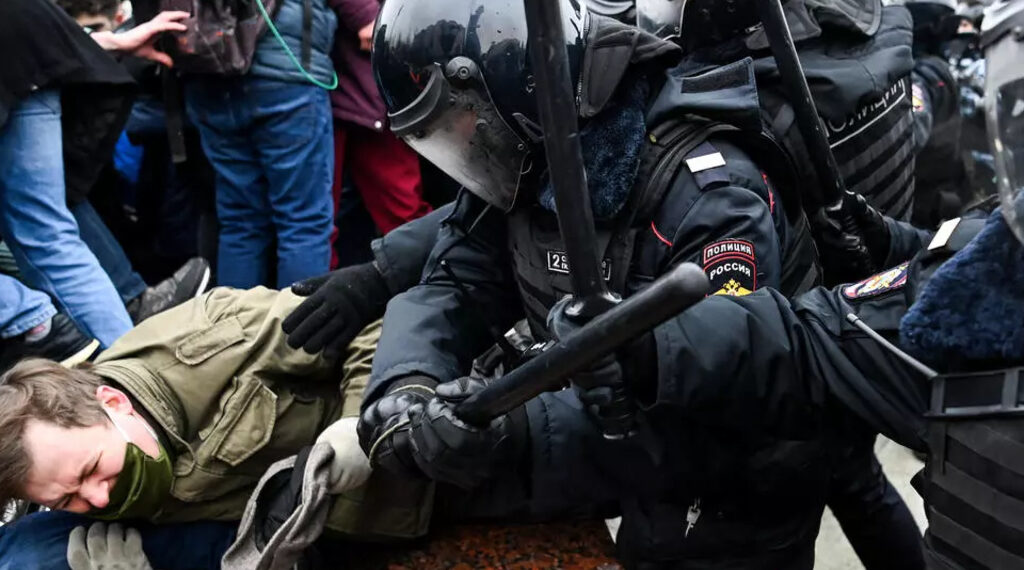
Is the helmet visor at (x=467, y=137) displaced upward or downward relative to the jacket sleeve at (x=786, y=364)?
upward

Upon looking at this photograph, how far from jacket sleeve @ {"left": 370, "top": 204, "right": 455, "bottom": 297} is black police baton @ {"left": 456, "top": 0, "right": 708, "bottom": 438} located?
1.15m

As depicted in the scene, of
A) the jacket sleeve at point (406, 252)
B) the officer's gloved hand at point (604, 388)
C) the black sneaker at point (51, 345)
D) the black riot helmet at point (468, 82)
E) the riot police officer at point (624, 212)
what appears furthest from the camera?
the black sneaker at point (51, 345)

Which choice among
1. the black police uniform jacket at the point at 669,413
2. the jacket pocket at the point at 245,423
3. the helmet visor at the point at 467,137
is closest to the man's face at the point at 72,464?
the jacket pocket at the point at 245,423

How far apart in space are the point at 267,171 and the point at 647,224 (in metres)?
2.19

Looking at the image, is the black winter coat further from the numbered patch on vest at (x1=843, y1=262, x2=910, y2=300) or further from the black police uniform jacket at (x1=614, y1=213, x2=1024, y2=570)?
the numbered patch on vest at (x1=843, y1=262, x2=910, y2=300)

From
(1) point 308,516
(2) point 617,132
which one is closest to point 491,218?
(2) point 617,132

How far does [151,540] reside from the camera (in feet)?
8.32

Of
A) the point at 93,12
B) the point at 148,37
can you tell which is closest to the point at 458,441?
the point at 148,37

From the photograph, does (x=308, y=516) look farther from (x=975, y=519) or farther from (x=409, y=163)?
(x=409, y=163)

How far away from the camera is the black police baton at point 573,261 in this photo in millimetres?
1354

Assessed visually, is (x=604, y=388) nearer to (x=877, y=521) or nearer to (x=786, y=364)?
(x=786, y=364)

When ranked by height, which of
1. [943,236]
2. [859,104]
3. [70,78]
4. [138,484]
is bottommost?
[138,484]

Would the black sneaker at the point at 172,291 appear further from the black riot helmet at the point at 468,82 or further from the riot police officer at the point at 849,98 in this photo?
the riot police officer at the point at 849,98

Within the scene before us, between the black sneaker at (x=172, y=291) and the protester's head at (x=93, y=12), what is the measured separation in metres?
0.95
